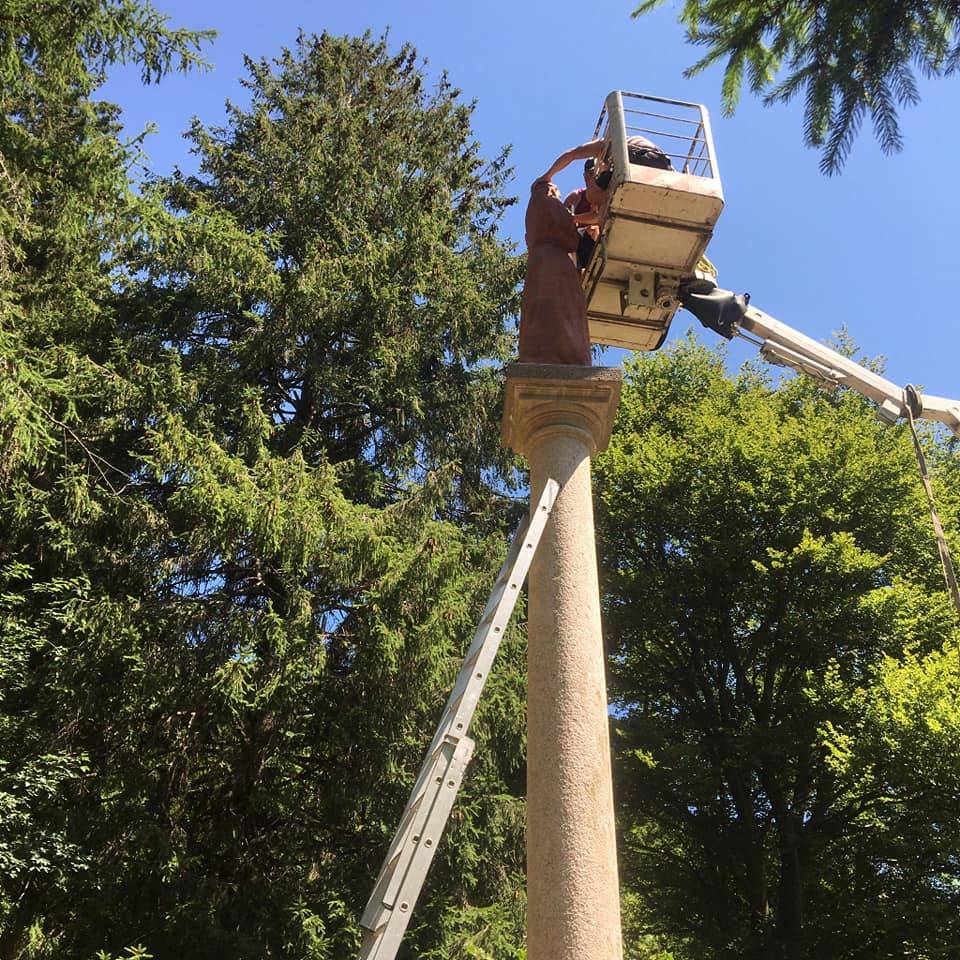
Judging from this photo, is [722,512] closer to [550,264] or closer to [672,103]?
[672,103]

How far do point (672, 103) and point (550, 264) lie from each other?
3294 millimetres

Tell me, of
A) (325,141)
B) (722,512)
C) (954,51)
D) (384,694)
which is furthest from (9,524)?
(722,512)

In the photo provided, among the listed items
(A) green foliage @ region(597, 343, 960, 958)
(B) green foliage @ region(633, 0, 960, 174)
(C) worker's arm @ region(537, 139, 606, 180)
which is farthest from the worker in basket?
(A) green foliage @ region(597, 343, 960, 958)

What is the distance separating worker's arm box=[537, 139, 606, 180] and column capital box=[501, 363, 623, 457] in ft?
6.73

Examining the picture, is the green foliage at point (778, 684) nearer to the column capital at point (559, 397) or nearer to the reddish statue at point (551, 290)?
the column capital at point (559, 397)

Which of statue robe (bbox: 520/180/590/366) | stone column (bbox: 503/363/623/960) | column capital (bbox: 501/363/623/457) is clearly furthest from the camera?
statue robe (bbox: 520/180/590/366)

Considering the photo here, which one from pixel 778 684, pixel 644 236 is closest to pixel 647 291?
pixel 644 236

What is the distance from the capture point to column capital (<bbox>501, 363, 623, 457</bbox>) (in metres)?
5.97

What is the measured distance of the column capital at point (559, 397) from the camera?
597cm

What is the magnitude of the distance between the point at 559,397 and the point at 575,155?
111 inches

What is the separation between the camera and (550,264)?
6719mm

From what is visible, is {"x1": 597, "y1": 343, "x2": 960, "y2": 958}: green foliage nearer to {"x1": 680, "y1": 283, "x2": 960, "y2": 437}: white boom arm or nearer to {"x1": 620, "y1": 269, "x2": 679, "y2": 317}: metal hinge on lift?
{"x1": 680, "y1": 283, "x2": 960, "y2": 437}: white boom arm

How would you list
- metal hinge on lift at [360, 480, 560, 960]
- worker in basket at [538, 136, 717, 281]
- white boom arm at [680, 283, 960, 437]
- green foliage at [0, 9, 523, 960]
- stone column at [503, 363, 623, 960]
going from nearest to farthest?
metal hinge on lift at [360, 480, 560, 960] → stone column at [503, 363, 623, 960] → worker in basket at [538, 136, 717, 281] → green foliage at [0, 9, 523, 960] → white boom arm at [680, 283, 960, 437]

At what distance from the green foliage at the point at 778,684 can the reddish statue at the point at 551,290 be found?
25.5 feet
